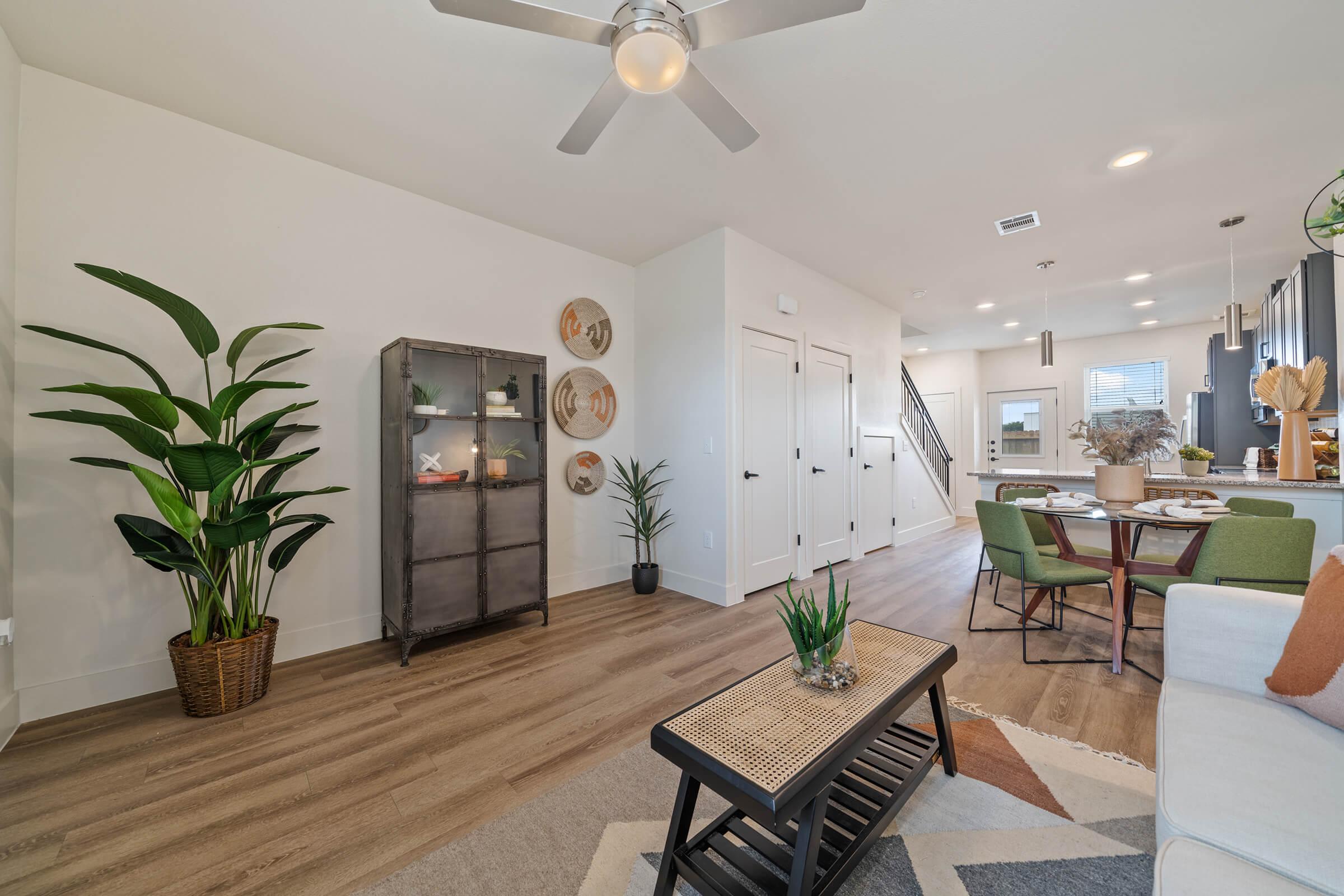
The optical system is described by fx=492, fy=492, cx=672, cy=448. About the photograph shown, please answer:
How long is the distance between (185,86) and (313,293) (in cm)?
96

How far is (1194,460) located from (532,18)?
15.8 ft

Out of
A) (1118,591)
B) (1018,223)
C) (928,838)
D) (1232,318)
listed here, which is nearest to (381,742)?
(928,838)

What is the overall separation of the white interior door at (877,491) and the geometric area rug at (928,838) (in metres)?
3.47

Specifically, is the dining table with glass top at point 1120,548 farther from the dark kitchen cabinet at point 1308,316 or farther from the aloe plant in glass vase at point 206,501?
the aloe plant in glass vase at point 206,501

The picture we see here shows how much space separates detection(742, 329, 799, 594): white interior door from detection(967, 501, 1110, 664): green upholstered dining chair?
139 cm

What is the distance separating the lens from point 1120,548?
2.59 m

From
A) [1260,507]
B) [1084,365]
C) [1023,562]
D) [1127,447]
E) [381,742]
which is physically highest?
[1084,365]

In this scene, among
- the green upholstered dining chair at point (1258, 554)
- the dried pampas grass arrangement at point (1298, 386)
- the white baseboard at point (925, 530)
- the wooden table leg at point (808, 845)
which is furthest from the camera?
the white baseboard at point (925, 530)

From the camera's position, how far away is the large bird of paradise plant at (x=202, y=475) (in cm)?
187

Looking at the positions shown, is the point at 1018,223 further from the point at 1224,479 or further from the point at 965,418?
the point at 965,418

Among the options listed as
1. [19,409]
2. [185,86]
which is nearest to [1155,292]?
[185,86]

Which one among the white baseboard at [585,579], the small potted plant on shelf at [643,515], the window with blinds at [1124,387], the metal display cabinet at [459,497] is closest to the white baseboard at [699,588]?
the small potted plant on shelf at [643,515]

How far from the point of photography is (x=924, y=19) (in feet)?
6.17

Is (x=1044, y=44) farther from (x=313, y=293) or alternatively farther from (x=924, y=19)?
(x=313, y=293)
